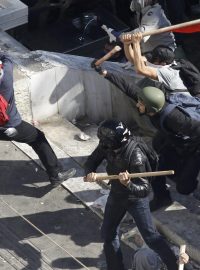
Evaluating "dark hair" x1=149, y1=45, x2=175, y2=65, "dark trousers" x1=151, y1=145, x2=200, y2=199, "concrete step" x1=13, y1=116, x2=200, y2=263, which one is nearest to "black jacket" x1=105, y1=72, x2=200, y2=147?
"dark trousers" x1=151, y1=145, x2=200, y2=199

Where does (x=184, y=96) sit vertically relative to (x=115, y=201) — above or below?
above

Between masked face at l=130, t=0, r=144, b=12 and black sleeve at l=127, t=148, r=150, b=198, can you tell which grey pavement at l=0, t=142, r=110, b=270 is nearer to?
black sleeve at l=127, t=148, r=150, b=198

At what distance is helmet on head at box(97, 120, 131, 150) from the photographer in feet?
22.9

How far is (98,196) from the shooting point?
27.5 feet

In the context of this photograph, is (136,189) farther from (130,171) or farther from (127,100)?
(127,100)

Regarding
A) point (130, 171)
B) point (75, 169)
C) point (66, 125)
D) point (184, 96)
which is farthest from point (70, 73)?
point (130, 171)

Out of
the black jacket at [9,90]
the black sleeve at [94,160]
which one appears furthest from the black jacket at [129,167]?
the black jacket at [9,90]

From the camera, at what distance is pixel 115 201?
7.25 metres

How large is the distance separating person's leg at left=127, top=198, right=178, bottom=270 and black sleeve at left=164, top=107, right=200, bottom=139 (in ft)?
2.37

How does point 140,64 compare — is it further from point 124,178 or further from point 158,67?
point 124,178

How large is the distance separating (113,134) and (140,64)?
1.34 metres

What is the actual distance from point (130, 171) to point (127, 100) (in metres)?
2.67

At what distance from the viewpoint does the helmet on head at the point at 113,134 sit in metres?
6.99

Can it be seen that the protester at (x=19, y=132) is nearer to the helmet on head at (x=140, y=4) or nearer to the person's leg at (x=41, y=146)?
the person's leg at (x=41, y=146)
